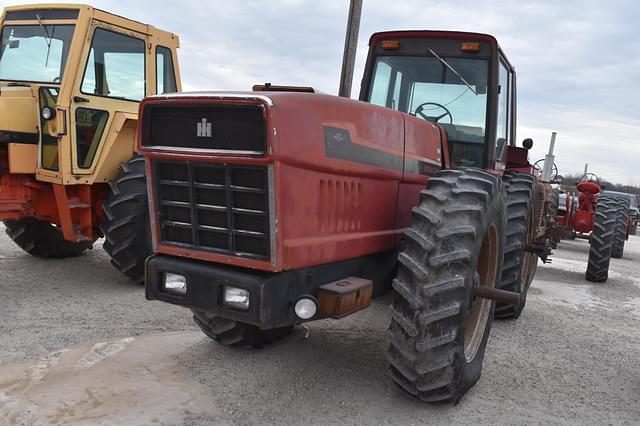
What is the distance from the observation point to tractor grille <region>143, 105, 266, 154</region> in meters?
2.86

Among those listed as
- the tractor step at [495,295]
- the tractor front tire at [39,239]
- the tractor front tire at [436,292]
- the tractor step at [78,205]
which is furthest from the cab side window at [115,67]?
the tractor step at [495,295]

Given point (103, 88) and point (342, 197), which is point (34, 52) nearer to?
point (103, 88)

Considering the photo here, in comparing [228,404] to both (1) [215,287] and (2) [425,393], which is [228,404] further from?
(2) [425,393]

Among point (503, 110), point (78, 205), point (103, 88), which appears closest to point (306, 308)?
point (503, 110)

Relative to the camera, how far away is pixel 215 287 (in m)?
3.04

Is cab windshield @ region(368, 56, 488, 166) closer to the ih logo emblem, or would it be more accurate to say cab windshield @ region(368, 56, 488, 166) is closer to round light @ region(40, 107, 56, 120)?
the ih logo emblem

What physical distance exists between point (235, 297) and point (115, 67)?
4245 mm

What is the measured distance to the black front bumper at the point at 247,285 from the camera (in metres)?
2.92

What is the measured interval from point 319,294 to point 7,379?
210 centimetres

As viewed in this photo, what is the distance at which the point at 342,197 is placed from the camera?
10.9 feet

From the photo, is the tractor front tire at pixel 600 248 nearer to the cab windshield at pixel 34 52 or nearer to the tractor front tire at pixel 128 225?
the tractor front tire at pixel 128 225

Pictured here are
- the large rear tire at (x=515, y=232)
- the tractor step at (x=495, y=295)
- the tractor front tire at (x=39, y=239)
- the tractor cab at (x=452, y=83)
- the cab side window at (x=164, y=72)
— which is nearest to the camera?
the tractor step at (x=495, y=295)

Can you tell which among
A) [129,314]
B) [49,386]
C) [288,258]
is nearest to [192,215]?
[288,258]

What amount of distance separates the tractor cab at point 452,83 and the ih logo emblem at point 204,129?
2.37 meters
